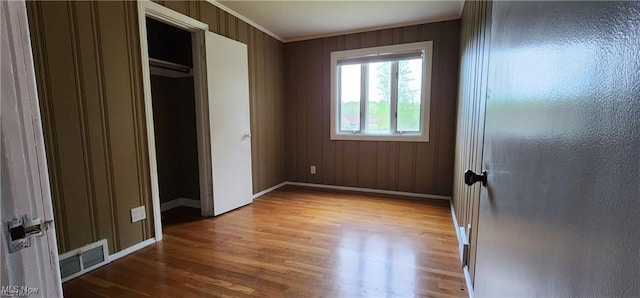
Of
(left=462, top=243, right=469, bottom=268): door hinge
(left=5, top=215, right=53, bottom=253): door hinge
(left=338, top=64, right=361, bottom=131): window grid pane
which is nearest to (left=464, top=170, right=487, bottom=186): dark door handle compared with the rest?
(left=462, top=243, right=469, bottom=268): door hinge

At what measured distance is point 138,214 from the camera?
7.66ft

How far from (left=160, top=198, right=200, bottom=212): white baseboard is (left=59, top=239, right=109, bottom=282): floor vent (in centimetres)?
132

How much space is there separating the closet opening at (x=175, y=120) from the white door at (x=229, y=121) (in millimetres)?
335

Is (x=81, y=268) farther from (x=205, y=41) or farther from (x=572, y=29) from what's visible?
(x=572, y=29)

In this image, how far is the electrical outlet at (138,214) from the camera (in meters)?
2.29

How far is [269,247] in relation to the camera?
7.65ft

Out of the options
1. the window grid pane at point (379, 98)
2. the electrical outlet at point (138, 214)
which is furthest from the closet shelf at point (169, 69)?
the window grid pane at point (379, 98)

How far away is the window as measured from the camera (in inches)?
144

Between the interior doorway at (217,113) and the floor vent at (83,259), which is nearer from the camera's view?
the floor vent at (83,259)

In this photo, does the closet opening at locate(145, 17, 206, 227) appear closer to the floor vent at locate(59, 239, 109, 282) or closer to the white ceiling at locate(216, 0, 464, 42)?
the white ceiling at locate(216, 0, 464, 42)

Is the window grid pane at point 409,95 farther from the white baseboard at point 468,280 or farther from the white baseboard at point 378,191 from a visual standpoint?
the white baseboard at point 468,280

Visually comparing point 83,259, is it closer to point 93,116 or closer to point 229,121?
point 93,116

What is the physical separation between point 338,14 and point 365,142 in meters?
1.74

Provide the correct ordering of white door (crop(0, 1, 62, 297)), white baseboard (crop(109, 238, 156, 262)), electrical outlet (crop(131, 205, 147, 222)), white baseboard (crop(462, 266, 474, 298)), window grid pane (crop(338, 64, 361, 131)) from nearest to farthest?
1. white door (crop(0, 1, 62, 297))
2. white baseboard (crop(462, 266, 474, 298))
3. white baseboard (crop(109, 238, 156, 262))
4. electrical outlet (crop(131, 205, 147, 222))
5. window grid pane (crop(338, 64, 361, 131))
